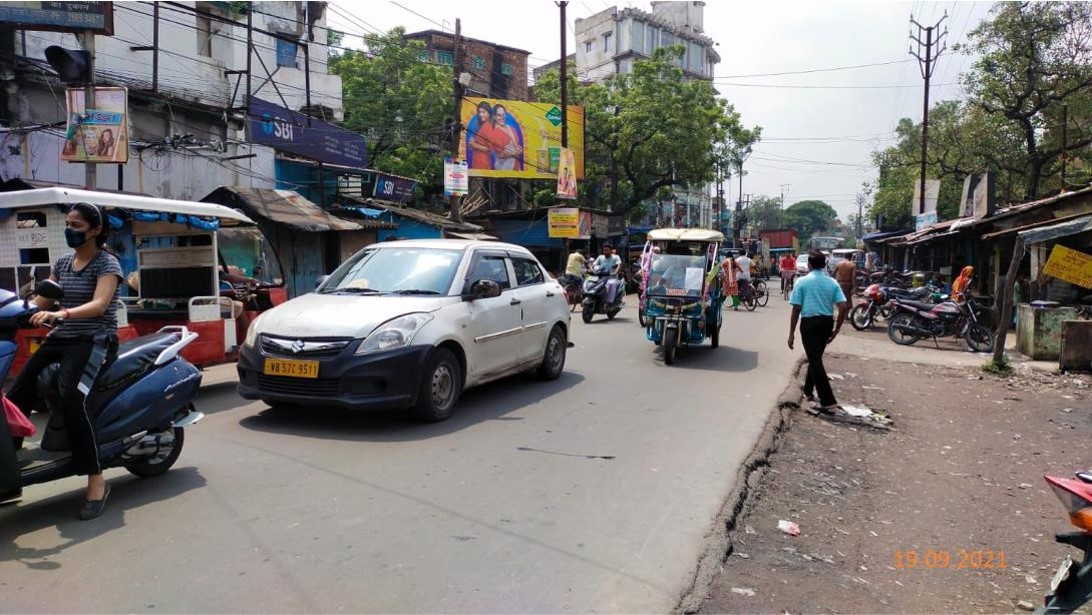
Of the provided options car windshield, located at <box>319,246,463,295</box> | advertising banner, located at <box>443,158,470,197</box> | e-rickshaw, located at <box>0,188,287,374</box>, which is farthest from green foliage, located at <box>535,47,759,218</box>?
car windshield, located at <box>319,246,463,295</box>

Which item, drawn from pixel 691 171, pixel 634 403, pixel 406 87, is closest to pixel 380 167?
pixel 406 87

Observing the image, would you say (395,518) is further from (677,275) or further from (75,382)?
(677,275)

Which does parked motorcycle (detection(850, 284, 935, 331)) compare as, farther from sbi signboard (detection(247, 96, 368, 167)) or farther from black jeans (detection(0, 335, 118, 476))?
black jeans (detection(0, 335, 118, 476))

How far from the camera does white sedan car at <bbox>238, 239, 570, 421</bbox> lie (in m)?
5.80

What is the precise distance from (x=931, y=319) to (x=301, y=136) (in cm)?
1635

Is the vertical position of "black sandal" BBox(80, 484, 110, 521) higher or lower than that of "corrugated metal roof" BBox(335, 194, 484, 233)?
lower

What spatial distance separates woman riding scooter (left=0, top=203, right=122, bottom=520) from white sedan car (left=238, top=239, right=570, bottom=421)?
6.11 feet

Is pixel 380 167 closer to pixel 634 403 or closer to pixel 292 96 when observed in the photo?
pixel 292 96

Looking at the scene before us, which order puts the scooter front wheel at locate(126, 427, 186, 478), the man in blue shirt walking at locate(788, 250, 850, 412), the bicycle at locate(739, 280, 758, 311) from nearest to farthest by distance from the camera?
the scooter front wheel at locate(126, 427, 186, 478) < the man in blue shirt walking at locate(788, 250, 850, 412) < the bicycle at locate(739, 280, 758, 311)

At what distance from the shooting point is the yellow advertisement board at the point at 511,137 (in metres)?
29.2

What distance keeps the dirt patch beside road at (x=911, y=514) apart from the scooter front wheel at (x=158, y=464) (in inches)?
140

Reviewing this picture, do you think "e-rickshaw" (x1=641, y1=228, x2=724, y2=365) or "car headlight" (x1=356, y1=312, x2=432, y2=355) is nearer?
"car headlight" (x1=356, y1=312, x2=432, y2=355)

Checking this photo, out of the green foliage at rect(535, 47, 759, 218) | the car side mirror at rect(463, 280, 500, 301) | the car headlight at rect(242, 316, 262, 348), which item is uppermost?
the green foliage at rect(535, 47, 759, 218)
